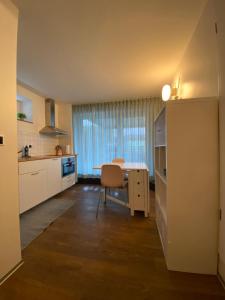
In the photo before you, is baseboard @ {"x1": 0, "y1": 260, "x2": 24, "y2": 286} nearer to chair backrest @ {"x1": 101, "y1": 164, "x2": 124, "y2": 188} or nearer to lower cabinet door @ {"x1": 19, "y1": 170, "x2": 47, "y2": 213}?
lower cabinet door @ {"x1": 19, "y1": 170, "x2": 47, "y2": 213}

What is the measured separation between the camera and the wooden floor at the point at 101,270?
1.17 meters

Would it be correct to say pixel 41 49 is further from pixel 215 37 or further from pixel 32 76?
pixel 215 37

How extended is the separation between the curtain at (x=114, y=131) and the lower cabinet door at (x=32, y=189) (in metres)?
1.75

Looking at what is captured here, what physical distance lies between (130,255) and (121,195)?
5.97 ft

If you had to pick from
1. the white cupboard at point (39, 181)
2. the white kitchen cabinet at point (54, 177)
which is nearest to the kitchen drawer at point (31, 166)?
the white cupboard at point (39, 181)

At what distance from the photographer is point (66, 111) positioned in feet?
15.4

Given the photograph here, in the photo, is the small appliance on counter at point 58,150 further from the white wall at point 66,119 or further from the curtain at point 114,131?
the curtain at point 114,131

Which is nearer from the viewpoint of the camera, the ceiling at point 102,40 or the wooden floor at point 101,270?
the wooden floor at point 101,270

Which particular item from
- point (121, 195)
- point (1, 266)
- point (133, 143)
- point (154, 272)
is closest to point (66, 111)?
point (133, 143)

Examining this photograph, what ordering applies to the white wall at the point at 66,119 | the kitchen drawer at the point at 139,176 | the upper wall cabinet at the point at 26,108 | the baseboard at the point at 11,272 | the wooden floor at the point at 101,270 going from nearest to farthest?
the wooden floor at the point at 101,270
the baseboard at the point at 11,272
the kitchen drawer at the point at 139,176
the upper wall cabinet at the point at 26,108
the white wall at the point at 66,119

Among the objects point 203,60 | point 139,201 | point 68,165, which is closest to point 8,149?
point 139,201

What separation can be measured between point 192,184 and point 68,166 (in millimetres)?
3352

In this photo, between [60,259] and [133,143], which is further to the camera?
[133,143]

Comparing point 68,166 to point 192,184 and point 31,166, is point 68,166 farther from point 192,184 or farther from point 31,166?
point 192,184
